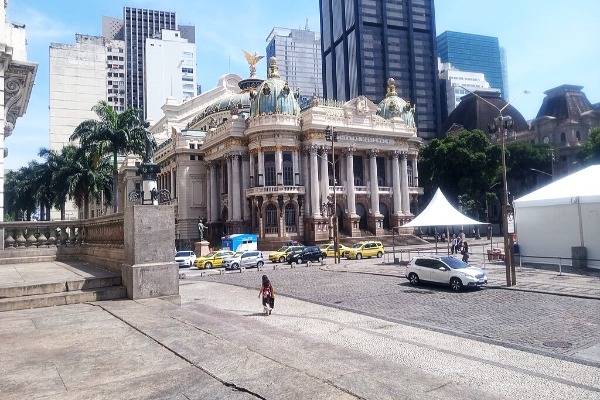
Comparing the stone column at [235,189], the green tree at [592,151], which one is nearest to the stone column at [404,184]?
the stone column at [235,189]

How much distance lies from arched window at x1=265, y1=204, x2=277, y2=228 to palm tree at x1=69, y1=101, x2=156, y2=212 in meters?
17.7

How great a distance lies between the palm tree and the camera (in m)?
39.3

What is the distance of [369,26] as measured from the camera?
127750mm

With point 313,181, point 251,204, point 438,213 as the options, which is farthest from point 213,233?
point 438,213

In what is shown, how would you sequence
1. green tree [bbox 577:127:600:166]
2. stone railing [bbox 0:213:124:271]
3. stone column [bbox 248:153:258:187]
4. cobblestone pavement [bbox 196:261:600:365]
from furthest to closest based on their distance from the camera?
green tree [bbox 577:127:600:166], stone column [bbox 248:153:258:187], stone railing [bbox 0:213:124:271], cobblestone pavement [bbox 196:261:600:365]

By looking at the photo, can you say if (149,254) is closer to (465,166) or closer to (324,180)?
(324,180)

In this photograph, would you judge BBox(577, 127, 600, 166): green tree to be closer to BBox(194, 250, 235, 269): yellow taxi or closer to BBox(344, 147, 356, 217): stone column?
BBox(344, 147, 356, 217): stone column

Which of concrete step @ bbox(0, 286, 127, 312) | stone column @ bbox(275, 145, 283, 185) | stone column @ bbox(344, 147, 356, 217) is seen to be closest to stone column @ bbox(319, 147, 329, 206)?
stone column @ bbox(344, 147, 356, 217)

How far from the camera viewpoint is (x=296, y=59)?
645ft

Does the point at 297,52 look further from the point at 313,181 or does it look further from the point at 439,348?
the point at 439,348

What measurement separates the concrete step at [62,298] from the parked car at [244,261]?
24004 mm

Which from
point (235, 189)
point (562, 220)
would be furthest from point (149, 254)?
point (235, 189)

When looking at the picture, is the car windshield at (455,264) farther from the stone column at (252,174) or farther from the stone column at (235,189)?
the stone column at (235,189)

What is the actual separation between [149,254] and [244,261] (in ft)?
80.1
